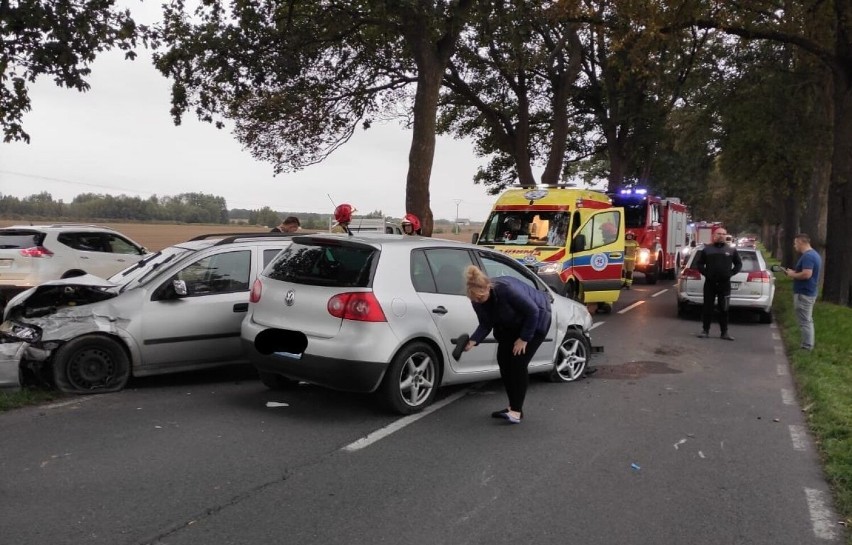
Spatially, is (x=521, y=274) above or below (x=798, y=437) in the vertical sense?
above

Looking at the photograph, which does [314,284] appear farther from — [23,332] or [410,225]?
[410,225]

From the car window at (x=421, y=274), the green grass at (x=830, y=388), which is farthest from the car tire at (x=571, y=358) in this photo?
the green grass at (x=830, y=388)

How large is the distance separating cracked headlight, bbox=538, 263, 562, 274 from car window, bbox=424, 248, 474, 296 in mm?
5729

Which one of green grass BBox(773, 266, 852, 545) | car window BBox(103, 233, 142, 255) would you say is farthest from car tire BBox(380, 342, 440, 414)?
car window BBox(103, 233, 142, 255)

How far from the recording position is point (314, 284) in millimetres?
6309

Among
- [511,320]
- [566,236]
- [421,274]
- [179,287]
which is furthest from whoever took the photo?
[566,236]

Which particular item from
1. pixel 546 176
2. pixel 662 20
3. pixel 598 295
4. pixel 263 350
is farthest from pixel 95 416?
pixel 546 176

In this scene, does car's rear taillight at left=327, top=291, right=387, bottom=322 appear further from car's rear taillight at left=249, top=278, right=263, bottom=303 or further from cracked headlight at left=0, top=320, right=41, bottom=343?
cracked headlight at left=0, top=320, right=41, bottom=343

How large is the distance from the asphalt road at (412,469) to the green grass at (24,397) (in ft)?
0.74

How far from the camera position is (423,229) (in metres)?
15.1

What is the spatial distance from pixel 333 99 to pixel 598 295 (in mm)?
9696

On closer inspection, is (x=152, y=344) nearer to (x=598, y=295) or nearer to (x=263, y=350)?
(x=263, y=350)

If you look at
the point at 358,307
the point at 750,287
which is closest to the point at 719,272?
the point at 750,287

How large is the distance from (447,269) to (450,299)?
0.32 meters
